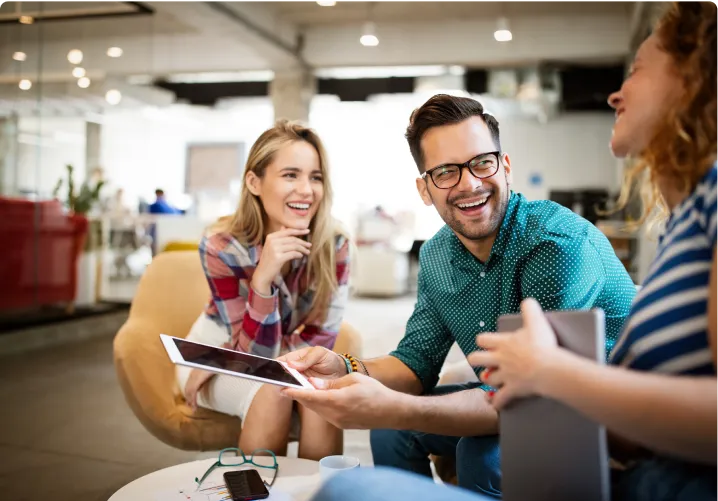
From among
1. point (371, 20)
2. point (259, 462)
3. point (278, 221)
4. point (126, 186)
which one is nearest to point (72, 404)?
point (278, 221)

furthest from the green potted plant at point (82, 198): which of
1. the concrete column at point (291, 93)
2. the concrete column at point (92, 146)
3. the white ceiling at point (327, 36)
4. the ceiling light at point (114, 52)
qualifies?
the concrete column at point (291, 93)

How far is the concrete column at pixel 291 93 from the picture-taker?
9891 mm

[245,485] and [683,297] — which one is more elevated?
[683,297]

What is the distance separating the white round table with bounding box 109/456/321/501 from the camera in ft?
4.26

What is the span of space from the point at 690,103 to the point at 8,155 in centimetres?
607

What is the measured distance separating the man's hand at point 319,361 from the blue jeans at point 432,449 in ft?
1.15

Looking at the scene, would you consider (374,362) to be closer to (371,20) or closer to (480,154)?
(480,154)

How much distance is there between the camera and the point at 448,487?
78 cm

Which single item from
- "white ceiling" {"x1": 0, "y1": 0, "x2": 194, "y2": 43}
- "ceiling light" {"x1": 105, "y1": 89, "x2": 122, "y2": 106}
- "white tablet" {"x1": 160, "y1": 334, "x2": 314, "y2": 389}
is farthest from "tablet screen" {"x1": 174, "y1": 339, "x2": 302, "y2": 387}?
"ceiling light" {"x1": 105, "y1": 89, "x2": 122, "y2": 106}

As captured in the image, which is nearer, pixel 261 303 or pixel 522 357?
pixel 522 357

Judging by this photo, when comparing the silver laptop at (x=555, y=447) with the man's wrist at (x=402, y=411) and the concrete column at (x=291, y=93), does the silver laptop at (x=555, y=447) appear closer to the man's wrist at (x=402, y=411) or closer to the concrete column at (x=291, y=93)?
the man's wrist at (x=402, y=411)

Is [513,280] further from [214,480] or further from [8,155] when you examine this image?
[8,155]

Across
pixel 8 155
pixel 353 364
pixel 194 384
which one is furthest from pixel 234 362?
pixel 8 155

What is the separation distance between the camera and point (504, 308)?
1503 mm
